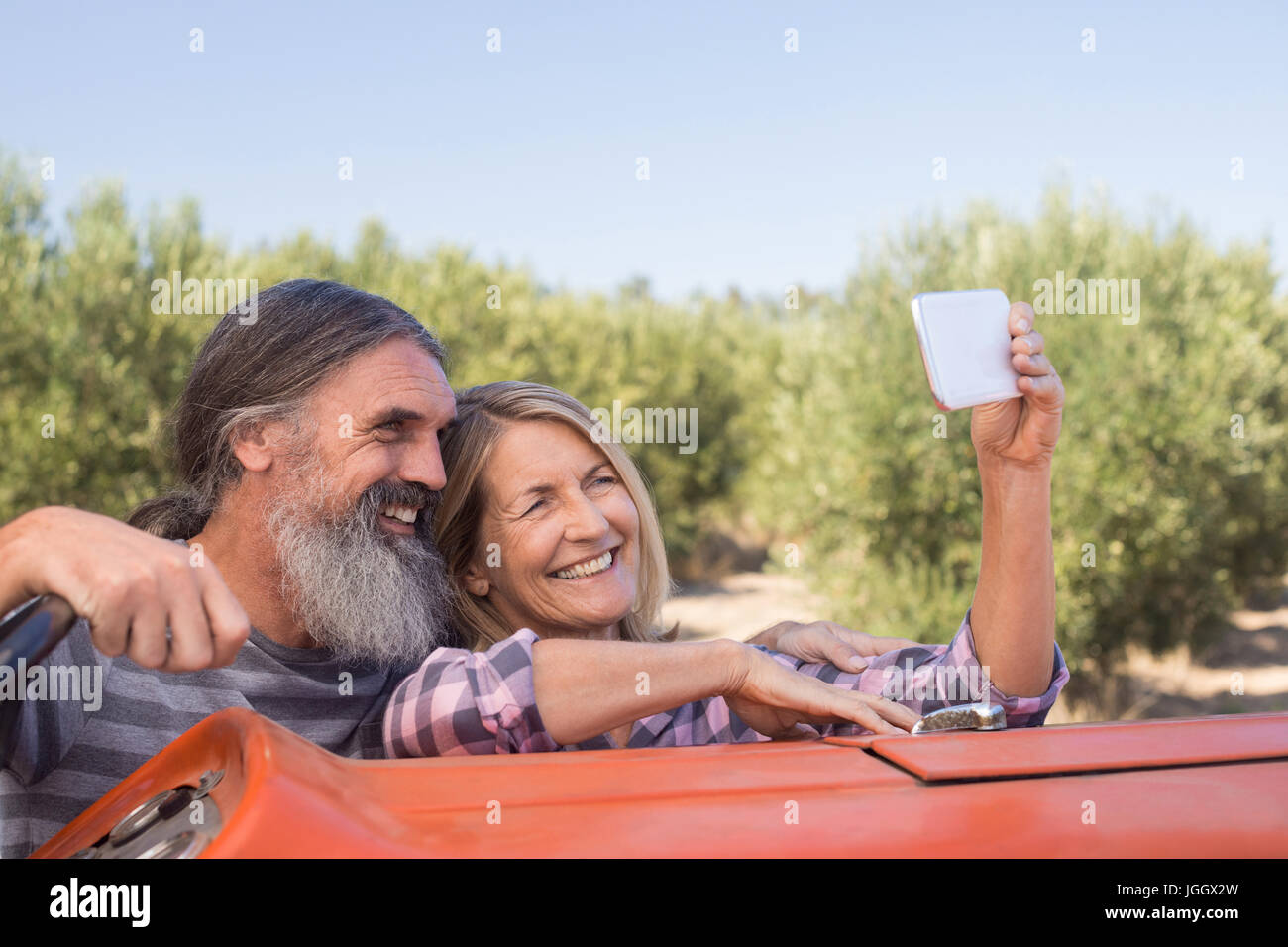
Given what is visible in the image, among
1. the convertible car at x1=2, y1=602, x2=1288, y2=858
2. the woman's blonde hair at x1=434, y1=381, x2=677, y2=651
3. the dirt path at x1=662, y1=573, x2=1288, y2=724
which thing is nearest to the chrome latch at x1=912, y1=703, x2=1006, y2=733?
the convertible car at x1=2, y1=602, x2=1288, y2=858

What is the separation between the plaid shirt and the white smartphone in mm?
618

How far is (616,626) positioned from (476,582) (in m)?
0.37

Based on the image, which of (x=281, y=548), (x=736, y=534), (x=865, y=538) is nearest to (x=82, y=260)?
(x=865, y=538)

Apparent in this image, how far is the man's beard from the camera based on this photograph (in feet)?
6.98

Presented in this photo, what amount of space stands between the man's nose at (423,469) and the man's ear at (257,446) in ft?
0.99

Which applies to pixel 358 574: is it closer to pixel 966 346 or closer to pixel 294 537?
pixel 294 537

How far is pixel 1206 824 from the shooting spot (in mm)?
1175

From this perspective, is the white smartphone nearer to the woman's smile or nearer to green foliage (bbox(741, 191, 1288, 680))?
the woman's smile

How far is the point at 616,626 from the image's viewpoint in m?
2.60

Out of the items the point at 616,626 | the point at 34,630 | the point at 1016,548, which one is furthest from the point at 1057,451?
the point at 34,630

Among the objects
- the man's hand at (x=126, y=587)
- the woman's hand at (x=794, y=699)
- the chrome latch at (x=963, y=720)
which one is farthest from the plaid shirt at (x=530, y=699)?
the man's hand at (x=126, y=587)

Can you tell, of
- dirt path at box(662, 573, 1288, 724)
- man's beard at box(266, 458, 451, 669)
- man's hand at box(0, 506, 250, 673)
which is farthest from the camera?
dirt path at box(662, 573, 1288, 724)

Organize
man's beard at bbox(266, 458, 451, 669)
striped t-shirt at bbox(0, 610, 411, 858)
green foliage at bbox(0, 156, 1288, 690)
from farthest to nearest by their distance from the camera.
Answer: green foliage at bbox(0, 156, 1288, 690), man's beard at bbox(266, 458, 451, 669), striped t-shirt at bbox(0, 610, 411, 858)
